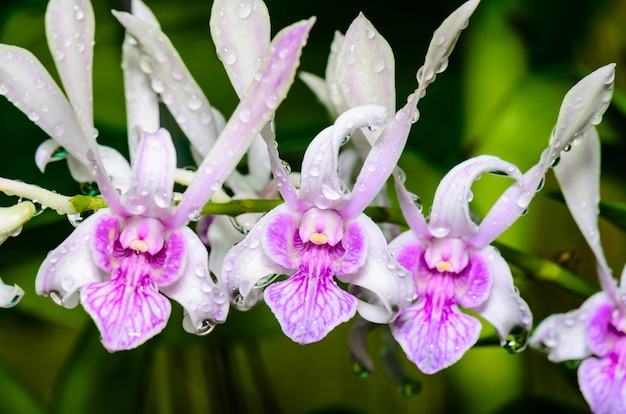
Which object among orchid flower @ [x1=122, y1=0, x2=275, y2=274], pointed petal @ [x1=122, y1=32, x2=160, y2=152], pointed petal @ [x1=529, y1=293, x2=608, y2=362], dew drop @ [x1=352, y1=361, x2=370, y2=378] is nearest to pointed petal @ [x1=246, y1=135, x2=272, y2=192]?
orchid flower @ [x1=122, y1=0, x2=275, y2=274]

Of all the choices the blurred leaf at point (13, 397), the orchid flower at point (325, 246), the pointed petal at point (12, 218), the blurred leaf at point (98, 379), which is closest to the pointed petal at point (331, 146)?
the orchid flower at point (325, 246)

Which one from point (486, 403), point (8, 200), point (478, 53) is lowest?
point (486, 403)

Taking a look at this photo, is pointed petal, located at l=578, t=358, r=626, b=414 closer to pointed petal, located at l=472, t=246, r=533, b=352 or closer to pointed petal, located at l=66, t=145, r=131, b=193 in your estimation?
pointed petal, located at l=472, t=246, r=533, b=352

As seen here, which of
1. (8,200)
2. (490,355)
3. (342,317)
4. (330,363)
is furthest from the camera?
(330,363)

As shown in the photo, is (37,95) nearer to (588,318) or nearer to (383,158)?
(383,158)

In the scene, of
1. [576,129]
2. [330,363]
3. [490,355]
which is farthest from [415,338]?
[330,363]

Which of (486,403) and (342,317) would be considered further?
(486,403)

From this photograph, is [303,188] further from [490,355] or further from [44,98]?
[490,355]
